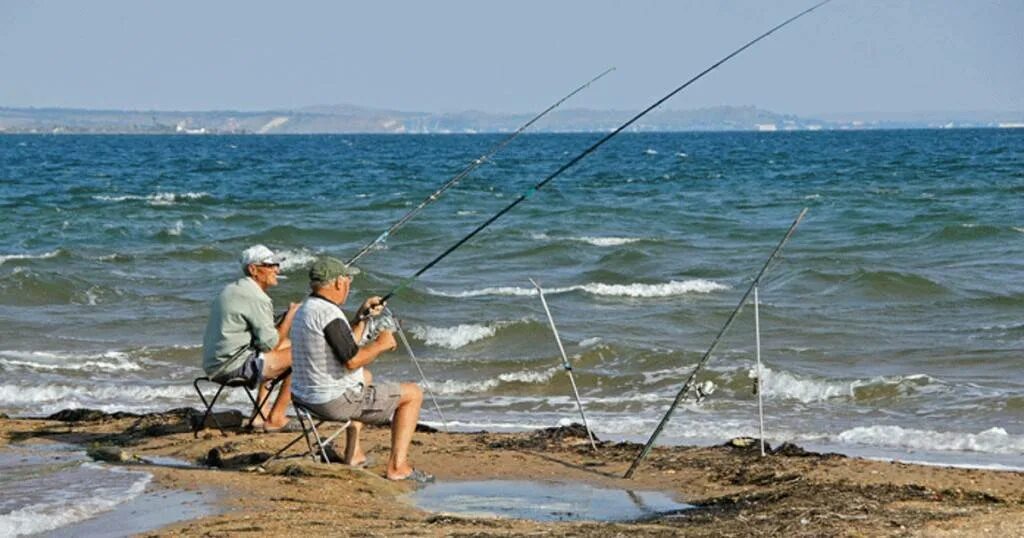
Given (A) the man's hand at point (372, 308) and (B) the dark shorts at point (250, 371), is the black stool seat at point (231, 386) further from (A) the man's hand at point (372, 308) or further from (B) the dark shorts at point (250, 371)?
(A) the man's hand at point (372, 308)

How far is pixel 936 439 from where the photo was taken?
9438 mm

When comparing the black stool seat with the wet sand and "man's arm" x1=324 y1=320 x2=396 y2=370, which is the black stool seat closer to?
the wet sand

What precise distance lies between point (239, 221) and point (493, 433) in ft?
63.7

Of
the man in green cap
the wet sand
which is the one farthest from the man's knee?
the wet sand

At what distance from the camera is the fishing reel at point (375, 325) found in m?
7.79

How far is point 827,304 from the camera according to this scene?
624 inches

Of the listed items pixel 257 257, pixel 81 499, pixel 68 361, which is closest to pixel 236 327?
pixel 257 257

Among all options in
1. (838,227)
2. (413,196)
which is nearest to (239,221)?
(413,196)

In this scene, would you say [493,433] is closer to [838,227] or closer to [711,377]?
[711,377]

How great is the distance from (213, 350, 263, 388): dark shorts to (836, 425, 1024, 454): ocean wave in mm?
3488

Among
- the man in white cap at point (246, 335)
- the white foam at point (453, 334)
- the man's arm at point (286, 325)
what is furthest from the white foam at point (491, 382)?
the man in white cap at point (246, 335)

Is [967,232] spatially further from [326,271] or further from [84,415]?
[326,271]

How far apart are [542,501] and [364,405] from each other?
3.22 feet

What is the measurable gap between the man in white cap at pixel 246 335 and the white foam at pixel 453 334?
215 inches
